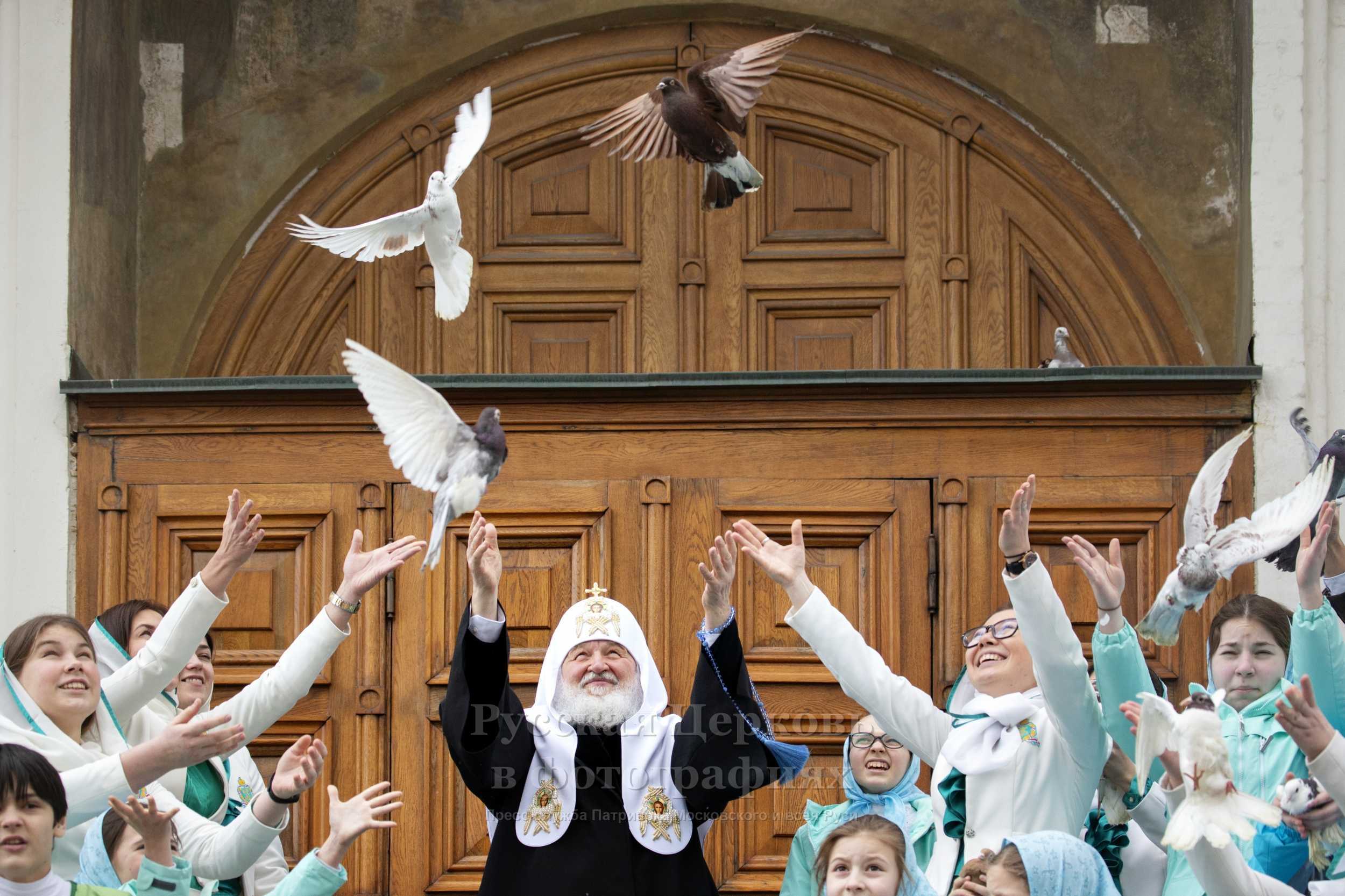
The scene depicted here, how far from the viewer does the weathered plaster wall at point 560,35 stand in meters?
7.95

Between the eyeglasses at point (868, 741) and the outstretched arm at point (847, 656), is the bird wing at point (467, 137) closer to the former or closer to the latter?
the outstretched arm at point (847, 656)

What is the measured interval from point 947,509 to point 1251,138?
187cm

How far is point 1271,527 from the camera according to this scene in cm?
524

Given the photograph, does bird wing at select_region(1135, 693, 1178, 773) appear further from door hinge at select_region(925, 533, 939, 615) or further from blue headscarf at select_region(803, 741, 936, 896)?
door hinge at select_region(925, 533, 939, 615)

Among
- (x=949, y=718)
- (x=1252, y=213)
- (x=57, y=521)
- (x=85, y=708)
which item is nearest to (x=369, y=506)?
(x=57, y=521)

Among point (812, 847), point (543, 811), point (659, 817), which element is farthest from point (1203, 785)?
point (543, 811)

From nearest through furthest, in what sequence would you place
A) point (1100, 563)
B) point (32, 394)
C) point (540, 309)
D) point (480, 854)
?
point (1100, 563)
point (480, 854)
point (32, 394)
point (540, 309)

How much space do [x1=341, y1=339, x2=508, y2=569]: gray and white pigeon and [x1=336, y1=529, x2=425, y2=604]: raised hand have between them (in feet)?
1.86

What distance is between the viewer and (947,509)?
6918 mm

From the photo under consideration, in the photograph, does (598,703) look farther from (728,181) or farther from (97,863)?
(728,181)

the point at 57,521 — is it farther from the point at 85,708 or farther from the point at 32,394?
the point at 85,708

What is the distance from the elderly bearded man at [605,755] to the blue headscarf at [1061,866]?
909mm

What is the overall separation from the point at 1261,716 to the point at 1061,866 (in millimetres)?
782

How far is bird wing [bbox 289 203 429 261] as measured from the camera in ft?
17.9
